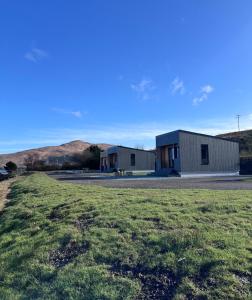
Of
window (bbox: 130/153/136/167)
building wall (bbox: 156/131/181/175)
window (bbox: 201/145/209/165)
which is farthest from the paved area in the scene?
window (bbox: 130/153/136/167)

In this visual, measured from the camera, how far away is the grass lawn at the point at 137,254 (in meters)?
4.27

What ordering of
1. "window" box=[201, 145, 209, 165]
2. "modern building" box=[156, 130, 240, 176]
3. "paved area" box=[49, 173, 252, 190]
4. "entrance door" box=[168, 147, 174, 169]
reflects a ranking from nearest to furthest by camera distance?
"paved area" box=[49, 173, 252, 190], "modern building" box=[156, 130, 240, 176], "window" box=[201, 145, 209, 165], "entrance door" box=[168, 147, 174, 169]

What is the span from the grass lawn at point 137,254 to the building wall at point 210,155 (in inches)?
875

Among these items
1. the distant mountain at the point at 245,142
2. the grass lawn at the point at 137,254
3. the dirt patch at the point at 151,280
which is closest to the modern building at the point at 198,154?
the distant mountain at the point at 245,142

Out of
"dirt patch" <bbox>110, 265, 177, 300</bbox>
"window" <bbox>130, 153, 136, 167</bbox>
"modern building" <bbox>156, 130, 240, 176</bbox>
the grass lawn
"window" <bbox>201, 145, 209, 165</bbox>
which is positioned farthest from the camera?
"window" <bbox>130, 153, 136, 167</bbox>

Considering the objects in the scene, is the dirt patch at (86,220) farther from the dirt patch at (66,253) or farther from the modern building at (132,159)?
the modern building at (132,159)

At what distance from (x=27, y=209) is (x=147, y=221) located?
4.60 m

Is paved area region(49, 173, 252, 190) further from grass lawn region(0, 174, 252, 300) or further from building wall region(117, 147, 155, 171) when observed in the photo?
building wall region(117, 147, 155, 171)

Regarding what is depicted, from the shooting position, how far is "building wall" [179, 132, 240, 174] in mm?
29594

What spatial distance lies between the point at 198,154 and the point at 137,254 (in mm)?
25789

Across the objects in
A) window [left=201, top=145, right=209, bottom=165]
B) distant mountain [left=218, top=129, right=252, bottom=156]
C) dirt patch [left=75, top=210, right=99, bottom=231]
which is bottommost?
dirt patch [left=75, top=210, right=99, bottom=231]

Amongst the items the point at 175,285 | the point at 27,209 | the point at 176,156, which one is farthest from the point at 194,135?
the point at 175,285

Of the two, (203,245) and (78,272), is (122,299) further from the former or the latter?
(203,245)

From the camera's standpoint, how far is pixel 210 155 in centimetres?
3067
